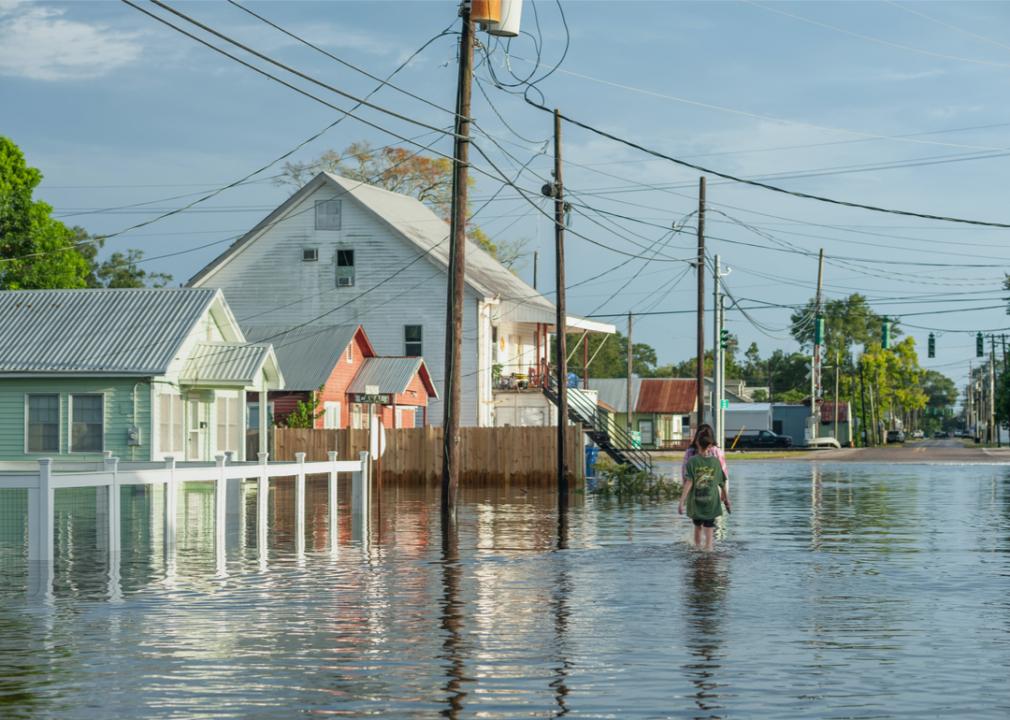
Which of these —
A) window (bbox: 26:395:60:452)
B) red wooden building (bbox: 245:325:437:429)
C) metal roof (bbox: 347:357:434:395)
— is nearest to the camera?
window (bbox: 26:395:60:452)

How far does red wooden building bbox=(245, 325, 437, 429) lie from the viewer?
5128 centimetres

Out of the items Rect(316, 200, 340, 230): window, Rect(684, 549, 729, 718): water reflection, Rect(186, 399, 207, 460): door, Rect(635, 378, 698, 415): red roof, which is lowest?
Rect(684, 549, 729, 718): water reflection

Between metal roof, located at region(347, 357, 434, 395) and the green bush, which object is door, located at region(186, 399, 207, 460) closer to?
metal roof, located at region(347, 357, 434, 395)

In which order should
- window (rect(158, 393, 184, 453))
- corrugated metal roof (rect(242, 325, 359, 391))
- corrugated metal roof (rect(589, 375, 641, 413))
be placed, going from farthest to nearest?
corrugated metal roof (rect(589, 375, 641, 413))
corrugated metal roof (rect(242, 325, 359, 391))
window (rect(158, 393, 184, 453))

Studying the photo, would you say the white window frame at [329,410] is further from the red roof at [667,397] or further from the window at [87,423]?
the red roof at [667,397]

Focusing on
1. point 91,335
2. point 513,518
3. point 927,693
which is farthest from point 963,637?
point 91,335

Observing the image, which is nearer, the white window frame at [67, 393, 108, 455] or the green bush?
the green bush

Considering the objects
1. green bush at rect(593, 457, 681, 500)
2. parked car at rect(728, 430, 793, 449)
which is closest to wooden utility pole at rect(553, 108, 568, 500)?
green bush at rect(593, 457, 681, 500)

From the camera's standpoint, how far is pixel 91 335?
42.1 metres

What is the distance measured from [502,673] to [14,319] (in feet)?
119

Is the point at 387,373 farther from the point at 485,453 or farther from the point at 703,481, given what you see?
the point at 703,481

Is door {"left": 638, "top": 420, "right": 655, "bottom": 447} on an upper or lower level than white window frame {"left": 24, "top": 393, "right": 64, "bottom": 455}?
lower

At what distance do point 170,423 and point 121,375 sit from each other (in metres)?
2.55

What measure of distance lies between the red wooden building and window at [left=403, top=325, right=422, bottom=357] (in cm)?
141
